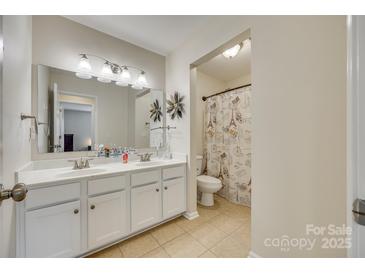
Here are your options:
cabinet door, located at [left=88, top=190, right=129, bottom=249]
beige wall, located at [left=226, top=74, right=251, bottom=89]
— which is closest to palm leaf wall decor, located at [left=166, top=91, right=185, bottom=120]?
cabinet door, located at [left=88, top=190, right=129, bottom=249]

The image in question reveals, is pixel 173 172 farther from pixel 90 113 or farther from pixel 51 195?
pixel 90 113

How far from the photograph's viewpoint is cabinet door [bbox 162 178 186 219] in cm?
185

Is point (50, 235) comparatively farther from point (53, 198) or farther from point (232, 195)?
point (232, 195)

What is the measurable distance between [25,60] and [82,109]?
0.65 meters

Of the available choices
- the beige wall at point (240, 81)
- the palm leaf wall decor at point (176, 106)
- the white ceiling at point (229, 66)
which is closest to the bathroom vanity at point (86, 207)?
the palm leaf wall decor at point (176, 106)

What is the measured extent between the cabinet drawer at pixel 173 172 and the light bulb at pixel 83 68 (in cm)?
152

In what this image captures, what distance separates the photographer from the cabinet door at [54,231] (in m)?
1.09

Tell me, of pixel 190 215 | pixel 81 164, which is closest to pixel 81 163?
pixel 81 164

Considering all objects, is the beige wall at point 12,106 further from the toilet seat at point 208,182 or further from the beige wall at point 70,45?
the toilet seat at point 208,182

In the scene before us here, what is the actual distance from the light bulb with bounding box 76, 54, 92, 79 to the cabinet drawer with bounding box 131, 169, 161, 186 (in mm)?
1369

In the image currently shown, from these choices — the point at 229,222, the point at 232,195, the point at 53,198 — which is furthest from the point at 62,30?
the point at 232,195

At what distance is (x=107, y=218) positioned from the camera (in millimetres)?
1417

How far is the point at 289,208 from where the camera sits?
109cm

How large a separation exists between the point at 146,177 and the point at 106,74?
1.46 m
